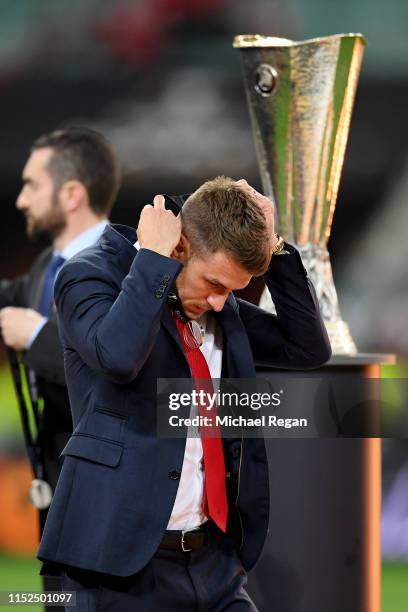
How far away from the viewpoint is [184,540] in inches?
96.8

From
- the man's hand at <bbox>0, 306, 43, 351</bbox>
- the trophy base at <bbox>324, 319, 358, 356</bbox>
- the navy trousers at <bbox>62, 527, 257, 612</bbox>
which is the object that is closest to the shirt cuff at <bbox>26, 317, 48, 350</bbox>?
the man's hand at <bbox>0, 306, 43, 351</bbox>

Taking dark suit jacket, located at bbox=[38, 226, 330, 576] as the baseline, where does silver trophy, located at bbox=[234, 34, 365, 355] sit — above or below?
above

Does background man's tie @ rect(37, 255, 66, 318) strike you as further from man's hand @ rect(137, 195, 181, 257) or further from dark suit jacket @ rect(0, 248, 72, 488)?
man's hand @ rect(137, 195, 181, 257)

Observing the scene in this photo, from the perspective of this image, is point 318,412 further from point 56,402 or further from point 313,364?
point 56,402

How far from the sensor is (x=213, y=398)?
2.56 meters

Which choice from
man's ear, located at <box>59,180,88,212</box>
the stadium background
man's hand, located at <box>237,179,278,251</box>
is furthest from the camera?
the stadium background

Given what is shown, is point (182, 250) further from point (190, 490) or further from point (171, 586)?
Answer: point (171, 586)

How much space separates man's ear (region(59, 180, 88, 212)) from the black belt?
6.54ft

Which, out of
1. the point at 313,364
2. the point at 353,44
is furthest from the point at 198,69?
the point at 313,364

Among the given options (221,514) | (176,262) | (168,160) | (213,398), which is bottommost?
(221,514)

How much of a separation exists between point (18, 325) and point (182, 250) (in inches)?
59.8

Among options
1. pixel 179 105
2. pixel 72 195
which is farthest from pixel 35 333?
pixel 179 105

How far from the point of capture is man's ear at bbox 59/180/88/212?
427 cm

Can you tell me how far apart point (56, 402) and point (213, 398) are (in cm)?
143
